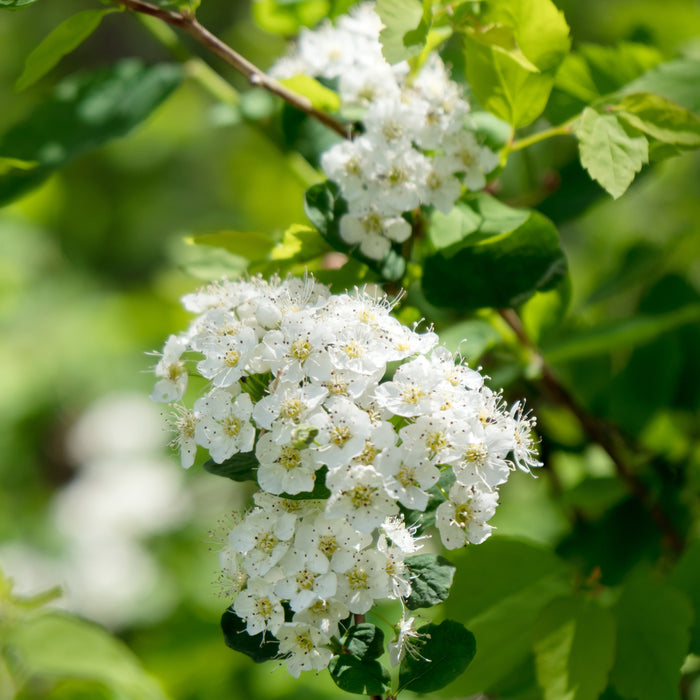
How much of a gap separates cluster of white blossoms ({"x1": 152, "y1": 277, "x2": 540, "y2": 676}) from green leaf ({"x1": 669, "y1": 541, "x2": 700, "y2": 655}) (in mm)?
392

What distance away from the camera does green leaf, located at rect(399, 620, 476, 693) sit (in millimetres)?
679

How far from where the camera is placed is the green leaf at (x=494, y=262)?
83cm

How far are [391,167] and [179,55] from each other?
50 centimetres

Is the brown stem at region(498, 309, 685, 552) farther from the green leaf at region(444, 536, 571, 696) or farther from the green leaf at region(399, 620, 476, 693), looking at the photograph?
the green leaf at region(399, 620, 476, 693)

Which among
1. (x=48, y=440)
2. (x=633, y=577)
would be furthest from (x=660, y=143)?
(x=48, y=440)

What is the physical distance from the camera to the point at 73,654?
1.06m

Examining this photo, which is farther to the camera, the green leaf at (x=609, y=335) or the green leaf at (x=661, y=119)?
the green leaf at (x=609, y=335)

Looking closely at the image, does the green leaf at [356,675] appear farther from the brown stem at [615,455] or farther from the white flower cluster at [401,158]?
the brown stem at [615,455]

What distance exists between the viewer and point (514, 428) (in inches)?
28.2

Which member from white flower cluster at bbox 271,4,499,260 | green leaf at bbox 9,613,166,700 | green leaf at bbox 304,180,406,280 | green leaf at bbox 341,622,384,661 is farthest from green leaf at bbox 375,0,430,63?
green leaf at bbox 9,613,166,700

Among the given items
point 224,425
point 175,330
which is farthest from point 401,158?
point 175,330

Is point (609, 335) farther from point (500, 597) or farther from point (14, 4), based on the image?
point (14, 4)

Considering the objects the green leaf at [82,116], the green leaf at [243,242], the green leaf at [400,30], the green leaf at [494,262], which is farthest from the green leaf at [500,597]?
the green leaf at [82,116]

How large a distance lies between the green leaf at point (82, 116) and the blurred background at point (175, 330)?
0.14ft
